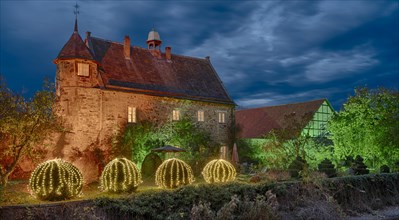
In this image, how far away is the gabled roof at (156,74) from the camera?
26344mm

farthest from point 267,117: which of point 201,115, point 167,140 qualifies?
point 167,140

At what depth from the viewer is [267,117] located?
40.0 m

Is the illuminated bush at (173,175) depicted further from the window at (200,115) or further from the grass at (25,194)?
the window at (200,115)

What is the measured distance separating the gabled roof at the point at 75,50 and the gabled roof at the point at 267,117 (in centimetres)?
1888

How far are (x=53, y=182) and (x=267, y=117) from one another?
27.9 metres

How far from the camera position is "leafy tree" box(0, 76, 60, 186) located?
1631 centimetres

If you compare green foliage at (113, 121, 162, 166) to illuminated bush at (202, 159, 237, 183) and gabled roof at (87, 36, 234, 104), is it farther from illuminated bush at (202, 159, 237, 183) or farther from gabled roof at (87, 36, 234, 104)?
illuminated bush at (202, 159, 237, 183)

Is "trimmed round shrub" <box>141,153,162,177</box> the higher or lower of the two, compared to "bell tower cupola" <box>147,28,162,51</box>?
lower

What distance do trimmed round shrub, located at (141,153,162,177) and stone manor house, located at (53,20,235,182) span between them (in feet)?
7.86

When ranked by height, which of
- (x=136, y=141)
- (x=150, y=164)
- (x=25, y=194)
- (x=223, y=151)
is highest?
(x=136, y=141)

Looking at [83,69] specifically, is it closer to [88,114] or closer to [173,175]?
[88,114]

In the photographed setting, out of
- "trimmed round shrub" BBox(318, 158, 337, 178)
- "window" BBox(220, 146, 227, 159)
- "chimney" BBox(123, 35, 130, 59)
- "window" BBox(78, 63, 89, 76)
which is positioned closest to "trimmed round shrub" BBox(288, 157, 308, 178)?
"trimmed round shrub" BBox(318, 158, 337, 178)

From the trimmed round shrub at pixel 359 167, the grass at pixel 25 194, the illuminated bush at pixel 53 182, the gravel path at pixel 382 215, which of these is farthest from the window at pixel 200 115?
the gravel path at pixel 382 215

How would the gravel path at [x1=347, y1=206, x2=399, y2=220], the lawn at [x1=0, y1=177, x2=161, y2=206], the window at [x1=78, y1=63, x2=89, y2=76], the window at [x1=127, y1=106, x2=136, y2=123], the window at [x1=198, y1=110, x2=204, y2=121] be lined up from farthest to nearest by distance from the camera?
the window at [x1=198, y1=110, x2=204, y2=121], the window at [x1=127, y1=106, x2=136, y2=123], the window at [x1=78, y1=63, x2=89, y2=76], the gravel path at [x1=347, y1=206, x2=399, y2=220], the lawn at [x1=0, y1=177, x2=161, y2=206]
